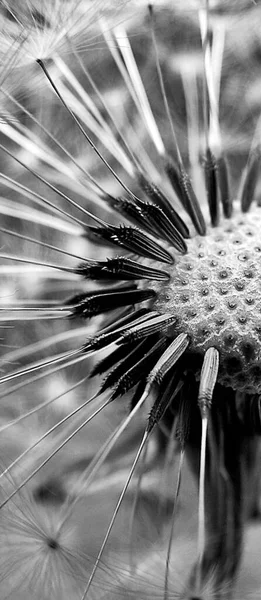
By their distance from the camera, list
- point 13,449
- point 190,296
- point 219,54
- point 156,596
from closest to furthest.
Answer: point 156,596, point 190,296, point 13,449, point 219,54

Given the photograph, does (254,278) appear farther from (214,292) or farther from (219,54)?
(219,54)

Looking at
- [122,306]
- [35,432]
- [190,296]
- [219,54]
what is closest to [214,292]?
[190,296]

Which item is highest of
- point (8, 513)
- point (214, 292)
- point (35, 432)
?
point (214, 292)

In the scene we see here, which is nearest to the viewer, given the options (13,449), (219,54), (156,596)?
(156,596)

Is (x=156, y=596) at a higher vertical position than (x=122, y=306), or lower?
lower
